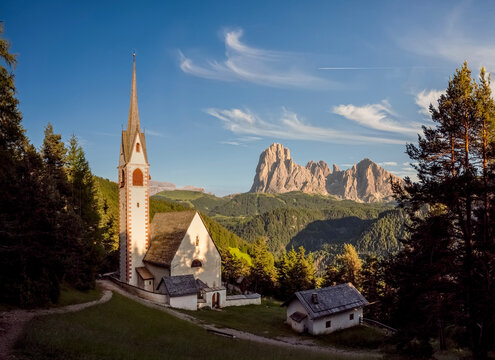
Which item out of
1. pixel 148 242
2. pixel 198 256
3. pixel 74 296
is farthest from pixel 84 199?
pixel 74 296

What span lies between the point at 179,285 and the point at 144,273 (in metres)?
7.66

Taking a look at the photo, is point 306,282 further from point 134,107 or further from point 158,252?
point 134,107

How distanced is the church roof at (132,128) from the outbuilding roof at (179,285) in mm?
15271

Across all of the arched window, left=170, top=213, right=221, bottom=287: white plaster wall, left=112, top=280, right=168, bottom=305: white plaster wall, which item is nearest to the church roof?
the arched window

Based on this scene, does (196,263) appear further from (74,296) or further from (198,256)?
(74,296)

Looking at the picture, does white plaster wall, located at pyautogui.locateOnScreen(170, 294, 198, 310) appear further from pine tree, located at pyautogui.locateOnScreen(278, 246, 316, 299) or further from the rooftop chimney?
pine tree, located at pyautogui.locateOnScreen(278, 246, 316, 299)

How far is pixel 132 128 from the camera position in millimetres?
42844

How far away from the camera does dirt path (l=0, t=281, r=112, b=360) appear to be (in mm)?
12416

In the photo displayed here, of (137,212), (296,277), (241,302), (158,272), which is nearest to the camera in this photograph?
(158,272)

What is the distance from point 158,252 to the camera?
4078 centimetres

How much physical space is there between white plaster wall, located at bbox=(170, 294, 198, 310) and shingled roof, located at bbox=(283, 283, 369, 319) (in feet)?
30.9

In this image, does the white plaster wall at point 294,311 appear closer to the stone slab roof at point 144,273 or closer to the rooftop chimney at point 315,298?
the rooftop chimney at point 315,298

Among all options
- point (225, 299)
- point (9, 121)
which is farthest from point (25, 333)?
point (225, 299)

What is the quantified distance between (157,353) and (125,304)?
1545 cm
